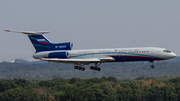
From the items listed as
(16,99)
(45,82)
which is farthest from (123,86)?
(16,99)

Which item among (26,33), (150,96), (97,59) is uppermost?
(26,33)

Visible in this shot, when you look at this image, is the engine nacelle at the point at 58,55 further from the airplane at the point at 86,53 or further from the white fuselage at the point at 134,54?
the white fuselage at the point at 134,54

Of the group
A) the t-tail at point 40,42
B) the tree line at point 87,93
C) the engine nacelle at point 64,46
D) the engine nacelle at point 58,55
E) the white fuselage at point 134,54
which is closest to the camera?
the white fuselage at point 134,54

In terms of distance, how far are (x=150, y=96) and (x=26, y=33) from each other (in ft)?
344

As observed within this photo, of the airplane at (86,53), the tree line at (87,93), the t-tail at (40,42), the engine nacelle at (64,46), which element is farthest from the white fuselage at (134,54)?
the tree line at (87,93)

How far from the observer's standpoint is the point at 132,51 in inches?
2574

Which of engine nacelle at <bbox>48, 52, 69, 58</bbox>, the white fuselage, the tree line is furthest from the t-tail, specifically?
the tree line

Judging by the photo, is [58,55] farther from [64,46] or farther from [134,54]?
[134,54]

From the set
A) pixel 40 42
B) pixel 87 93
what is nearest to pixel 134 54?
pixel 40 42

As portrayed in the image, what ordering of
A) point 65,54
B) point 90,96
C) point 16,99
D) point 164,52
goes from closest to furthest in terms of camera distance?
point 164,52, point 65,54, point 16,99, point 90,96

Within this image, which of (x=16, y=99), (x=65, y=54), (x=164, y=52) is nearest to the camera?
(x=164, y=52)

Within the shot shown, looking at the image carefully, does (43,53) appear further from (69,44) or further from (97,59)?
(97,59)

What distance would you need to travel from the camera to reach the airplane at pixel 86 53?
64.9 m

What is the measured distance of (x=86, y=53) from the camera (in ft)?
227
